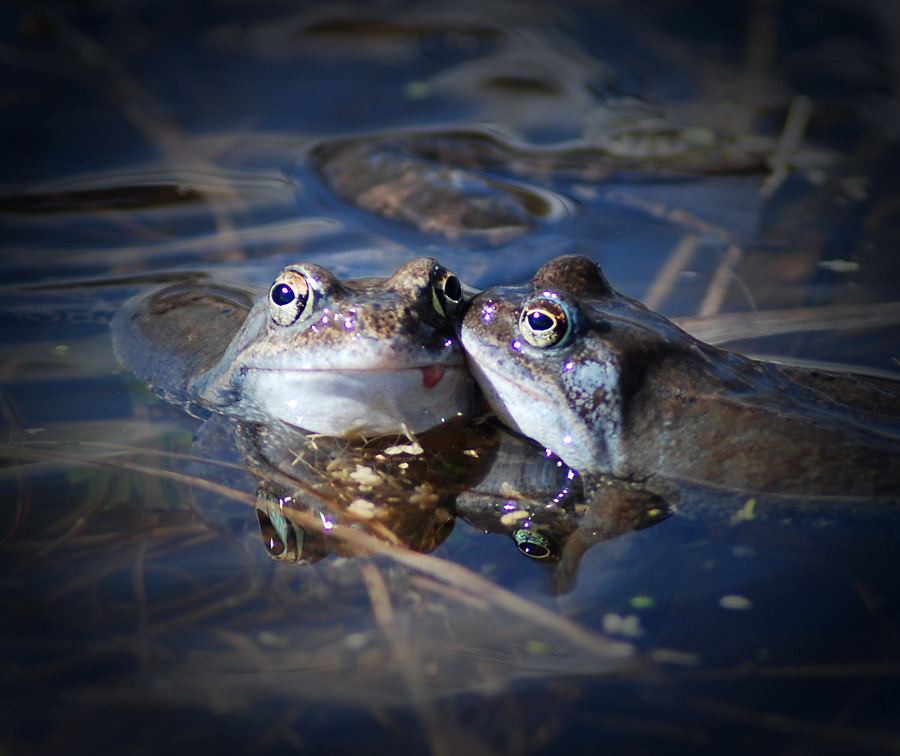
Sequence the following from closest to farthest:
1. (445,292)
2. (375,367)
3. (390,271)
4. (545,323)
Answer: (375,367) → (545,323) → (445,292) → (390,271)

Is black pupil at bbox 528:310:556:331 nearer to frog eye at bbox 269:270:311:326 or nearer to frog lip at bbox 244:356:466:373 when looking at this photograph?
frog lip at bbox 244:356:466:373

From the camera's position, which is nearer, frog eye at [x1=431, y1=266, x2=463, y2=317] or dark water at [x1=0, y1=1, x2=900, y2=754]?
dark water at [x1=0, y1=1, x2=900, y2=754]

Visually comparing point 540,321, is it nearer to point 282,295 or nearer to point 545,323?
point 545,323

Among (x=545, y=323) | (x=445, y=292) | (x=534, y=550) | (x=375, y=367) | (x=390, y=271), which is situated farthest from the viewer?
(x=390, y=271)

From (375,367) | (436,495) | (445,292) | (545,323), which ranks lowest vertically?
(436,495)

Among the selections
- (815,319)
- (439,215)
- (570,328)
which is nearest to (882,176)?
(815,319)

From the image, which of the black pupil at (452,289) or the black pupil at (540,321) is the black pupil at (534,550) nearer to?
the black pupil at (540,321)

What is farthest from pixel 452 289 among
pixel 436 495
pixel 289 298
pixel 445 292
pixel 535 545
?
pixel 535 545

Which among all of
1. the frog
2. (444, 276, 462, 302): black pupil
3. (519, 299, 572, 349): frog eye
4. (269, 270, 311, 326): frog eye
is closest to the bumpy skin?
(519, 299, 572, 349): frog eye
